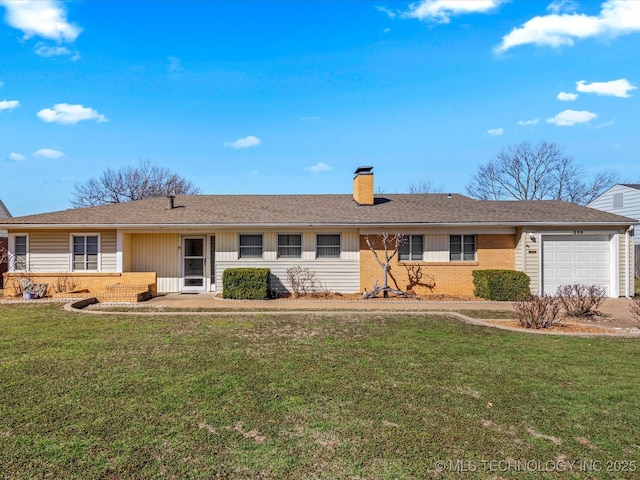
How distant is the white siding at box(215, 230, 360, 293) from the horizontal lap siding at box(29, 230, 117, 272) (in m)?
4.10

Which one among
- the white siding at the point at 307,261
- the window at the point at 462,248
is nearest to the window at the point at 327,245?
the white siding at the point at 307,261

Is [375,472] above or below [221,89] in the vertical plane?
below

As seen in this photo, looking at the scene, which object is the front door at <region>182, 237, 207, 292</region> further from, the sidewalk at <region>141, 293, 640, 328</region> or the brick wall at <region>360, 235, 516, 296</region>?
the brick wall at <region>360, 235, 516, 296</region>

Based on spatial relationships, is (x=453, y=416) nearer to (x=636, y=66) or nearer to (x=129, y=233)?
(x=129, y=233)

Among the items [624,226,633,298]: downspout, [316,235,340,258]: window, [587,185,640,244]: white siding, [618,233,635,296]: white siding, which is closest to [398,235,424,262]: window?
[316,235,340,258]: window

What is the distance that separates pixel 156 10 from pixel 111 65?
388 cm

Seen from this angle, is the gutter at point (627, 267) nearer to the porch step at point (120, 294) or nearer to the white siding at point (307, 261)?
the white siding at point (307, 261)

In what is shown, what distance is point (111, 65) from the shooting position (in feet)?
46.4

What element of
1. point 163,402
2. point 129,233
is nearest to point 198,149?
point 129,233

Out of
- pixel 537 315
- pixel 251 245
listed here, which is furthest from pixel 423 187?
pixel 537 315

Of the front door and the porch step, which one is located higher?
the front door

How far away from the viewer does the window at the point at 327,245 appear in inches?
550

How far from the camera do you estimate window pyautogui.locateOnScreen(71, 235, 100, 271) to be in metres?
13.8

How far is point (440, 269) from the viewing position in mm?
13773
